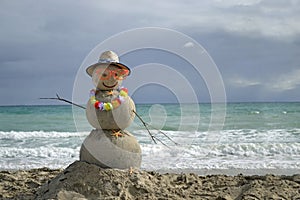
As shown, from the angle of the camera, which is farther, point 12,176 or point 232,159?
point 232,159

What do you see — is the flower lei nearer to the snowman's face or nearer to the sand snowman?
the sand snowman

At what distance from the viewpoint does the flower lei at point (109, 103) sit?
565 cm

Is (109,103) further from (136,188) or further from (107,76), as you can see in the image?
(136,188)

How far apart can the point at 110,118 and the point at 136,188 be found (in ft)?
3.43

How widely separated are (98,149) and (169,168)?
363cm

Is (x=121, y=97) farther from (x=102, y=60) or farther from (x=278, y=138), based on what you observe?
(x=278, y=138)

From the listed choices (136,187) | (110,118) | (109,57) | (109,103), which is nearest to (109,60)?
(109,57)

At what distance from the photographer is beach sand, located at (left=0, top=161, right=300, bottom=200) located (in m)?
5.37

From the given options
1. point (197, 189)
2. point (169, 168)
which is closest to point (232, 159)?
point (169, 168)

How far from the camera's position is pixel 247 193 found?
227 inches

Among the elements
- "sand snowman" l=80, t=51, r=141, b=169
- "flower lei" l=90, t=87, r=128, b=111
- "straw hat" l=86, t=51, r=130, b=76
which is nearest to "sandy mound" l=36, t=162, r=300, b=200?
"sand snowman" l=80, t=51, r=141, b=169

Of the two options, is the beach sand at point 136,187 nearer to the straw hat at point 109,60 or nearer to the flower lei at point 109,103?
the flower lei at point 109,103

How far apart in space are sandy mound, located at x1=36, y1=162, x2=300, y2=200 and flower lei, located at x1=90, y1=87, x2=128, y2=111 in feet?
2.77

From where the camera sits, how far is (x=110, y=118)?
570cm
